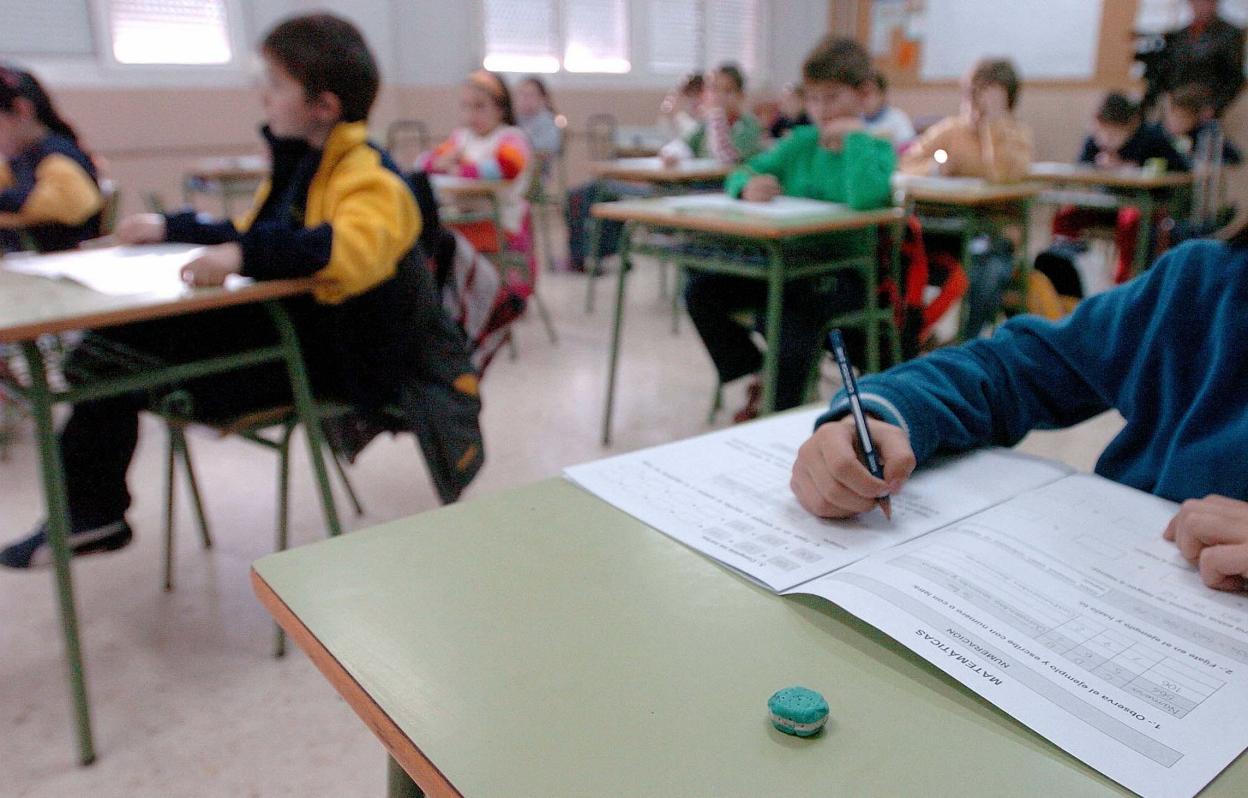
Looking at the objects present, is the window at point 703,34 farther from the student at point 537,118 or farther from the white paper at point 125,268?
the white paper at point 125,268

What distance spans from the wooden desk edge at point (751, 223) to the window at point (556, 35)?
15.6 feet

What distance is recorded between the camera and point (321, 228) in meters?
1.45

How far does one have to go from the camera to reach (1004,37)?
722cm

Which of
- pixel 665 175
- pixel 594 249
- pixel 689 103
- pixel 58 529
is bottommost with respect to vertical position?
pixel 58 529

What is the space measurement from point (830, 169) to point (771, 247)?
25.8 inches

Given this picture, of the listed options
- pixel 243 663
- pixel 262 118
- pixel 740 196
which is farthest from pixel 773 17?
pixel 243 663

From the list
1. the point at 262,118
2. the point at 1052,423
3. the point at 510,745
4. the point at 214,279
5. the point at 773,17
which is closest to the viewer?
the point at 510,745

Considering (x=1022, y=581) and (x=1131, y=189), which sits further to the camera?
(x=1131, y=189)

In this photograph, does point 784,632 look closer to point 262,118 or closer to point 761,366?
point 761,366

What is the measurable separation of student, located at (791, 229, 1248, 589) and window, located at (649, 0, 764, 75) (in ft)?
23.8

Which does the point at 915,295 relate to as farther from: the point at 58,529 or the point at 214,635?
the point at 58,529

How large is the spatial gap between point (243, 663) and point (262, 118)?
15.6 ft

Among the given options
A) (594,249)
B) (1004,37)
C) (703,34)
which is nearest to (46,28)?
(594,249)

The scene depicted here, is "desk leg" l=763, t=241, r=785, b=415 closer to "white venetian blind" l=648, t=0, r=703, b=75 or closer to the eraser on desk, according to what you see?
the eraser on desk
